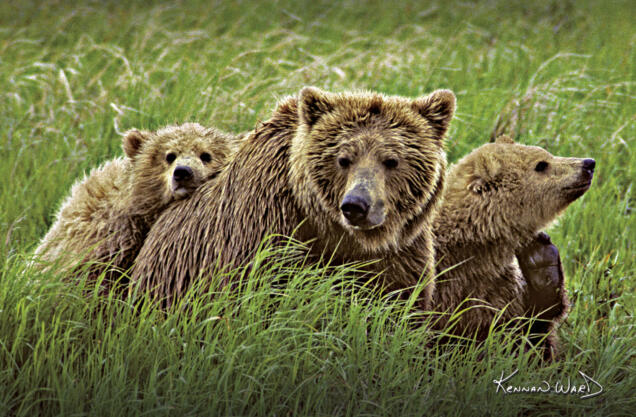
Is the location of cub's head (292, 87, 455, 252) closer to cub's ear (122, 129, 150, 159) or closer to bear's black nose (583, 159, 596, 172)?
bear's black nose (583, 159, 596, 172)

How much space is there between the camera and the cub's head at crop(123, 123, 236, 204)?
426 centimetres

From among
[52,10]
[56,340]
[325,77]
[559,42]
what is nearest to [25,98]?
[325,77]

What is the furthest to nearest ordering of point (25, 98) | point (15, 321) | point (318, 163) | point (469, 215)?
point (25, 98) → point (469, 215) → point (318, 163) → point (15, 321)

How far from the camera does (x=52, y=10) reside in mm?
11273

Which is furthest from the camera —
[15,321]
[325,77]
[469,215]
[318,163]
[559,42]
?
[559,42]

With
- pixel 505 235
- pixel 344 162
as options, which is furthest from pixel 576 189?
pixel 344 162

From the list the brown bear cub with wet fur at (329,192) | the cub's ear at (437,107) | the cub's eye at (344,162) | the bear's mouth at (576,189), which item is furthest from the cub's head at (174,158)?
the bear's mouth at (576,189)

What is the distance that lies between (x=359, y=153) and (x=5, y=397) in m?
1.96

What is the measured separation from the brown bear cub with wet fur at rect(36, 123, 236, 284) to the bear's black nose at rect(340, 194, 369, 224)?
3.69 ft

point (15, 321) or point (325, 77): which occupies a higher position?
point (325, 77)

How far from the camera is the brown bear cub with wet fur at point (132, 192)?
4219 millimetres

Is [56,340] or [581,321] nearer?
[56,340]

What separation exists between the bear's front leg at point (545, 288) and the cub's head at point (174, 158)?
1.93m

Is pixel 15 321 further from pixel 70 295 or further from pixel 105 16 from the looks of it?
pixel 105 16
